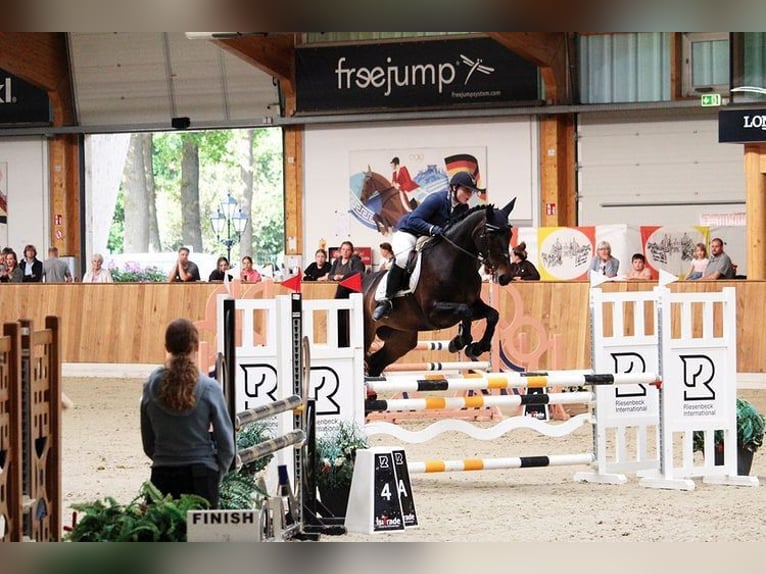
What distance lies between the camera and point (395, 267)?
848 cm

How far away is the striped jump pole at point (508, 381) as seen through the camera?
6.43 m

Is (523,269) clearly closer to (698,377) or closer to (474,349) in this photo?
(474,349)

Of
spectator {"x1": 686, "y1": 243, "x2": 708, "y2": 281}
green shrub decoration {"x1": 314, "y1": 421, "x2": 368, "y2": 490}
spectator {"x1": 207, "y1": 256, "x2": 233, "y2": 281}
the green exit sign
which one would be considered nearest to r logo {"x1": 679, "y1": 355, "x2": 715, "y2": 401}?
green shrub decoration {"x1": 314, "y1": 421, "x2": 368, "y2": 490}

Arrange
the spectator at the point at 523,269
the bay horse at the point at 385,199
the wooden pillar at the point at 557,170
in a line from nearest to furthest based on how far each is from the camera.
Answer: the spectator at the point at 523,269 < the wooden pillar at the point at 557,170 < the bay horse at the point at 385,199

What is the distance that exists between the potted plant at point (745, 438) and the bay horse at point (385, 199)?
496 inches

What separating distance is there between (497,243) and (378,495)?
8.84ft

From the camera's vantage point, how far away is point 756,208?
46.0 ft

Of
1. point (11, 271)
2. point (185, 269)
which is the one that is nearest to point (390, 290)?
point (185, 269)

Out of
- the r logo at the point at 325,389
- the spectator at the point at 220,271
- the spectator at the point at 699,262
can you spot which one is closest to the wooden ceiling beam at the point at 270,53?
the spectator at the point at 220,271

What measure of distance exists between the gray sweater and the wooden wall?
861cm

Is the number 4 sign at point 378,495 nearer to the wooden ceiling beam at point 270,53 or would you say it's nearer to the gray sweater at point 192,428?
the gray sweater at point 192,428

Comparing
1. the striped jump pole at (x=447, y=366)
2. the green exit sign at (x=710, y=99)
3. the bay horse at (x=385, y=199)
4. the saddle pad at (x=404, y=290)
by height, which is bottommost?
the striped jump pole at (x=447, y=366)
